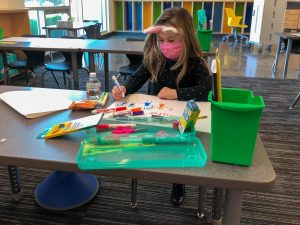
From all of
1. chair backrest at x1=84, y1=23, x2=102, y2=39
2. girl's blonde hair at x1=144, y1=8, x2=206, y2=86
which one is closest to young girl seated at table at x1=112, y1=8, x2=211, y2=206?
girl's blonde hair at x1=144, y1=8, x2=206, y2=86

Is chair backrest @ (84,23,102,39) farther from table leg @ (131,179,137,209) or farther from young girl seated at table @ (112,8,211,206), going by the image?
table leg @ (131,179,137,209)

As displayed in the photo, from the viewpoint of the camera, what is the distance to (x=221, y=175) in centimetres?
75

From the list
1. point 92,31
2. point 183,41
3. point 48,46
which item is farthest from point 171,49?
point 92,31

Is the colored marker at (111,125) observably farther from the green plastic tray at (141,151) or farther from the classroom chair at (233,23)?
the classroom chair at (233,23)

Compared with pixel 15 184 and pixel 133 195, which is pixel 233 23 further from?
pixel 15 184

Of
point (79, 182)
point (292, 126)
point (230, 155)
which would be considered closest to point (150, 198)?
point (79, 182)

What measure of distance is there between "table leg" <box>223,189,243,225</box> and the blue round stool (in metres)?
1.12

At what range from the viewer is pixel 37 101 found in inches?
50.5

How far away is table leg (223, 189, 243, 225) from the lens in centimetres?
77

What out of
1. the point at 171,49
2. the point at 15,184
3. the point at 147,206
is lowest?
the point at 147,206

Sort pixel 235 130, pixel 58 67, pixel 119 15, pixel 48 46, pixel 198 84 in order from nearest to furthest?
pixel 235 130 → pixel 198 84 → pixel 48 46 → pixel 58 67 → pixel 119 15

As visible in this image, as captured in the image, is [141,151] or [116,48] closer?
[141,151]

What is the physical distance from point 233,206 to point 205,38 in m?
2.28

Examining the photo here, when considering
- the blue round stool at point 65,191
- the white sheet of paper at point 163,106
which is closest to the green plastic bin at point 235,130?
the white sheet of paper at point 163,106
